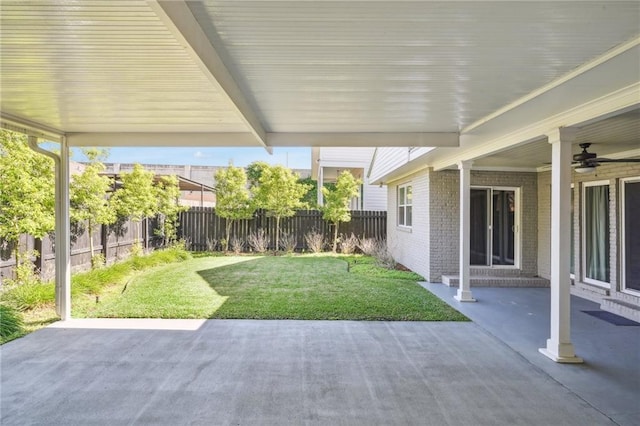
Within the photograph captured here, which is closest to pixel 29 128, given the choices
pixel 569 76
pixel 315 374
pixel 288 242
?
→ pixel 315 374

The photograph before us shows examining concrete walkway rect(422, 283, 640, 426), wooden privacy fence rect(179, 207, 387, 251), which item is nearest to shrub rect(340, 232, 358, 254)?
wooden privacy fence rect(179, 207, 387, 251)

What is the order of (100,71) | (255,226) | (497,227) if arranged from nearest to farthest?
(100,71) → (497,227) → (255,226)

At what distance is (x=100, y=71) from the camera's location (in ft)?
10.8

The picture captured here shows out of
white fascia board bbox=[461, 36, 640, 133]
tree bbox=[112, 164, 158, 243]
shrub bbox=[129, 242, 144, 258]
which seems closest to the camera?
white fascia board bbox=[461, 36, 640, 133]

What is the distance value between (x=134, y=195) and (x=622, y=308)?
36.0 ft

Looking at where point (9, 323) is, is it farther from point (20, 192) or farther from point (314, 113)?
point (314, 113)

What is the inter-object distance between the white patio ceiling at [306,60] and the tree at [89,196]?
2.95m

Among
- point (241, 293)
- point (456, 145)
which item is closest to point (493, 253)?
point (456, 145)

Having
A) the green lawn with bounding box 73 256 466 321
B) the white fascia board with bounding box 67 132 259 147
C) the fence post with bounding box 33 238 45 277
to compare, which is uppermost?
the white fascia board with bounding box 67 132 259 147

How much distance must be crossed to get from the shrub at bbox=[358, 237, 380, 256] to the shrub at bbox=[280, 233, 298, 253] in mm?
2446

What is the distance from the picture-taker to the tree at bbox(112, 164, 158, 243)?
9.66 meters

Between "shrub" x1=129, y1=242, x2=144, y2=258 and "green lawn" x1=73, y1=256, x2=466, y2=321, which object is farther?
"shrub" x1=129, y1=242, x2=144, y2=258

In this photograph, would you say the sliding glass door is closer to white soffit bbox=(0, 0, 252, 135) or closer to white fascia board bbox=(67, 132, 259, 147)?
white fascia board bbox=(67, 132, 259, 147)

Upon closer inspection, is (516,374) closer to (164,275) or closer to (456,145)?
(456,145)
